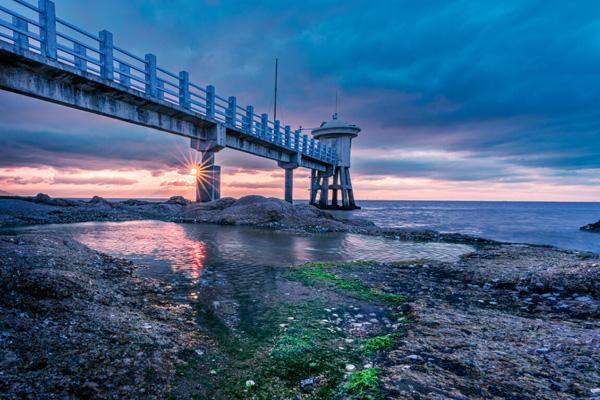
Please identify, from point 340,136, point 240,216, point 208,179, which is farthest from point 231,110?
point 340,136

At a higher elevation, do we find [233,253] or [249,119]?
[249,119]

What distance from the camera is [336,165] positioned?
1692 inches

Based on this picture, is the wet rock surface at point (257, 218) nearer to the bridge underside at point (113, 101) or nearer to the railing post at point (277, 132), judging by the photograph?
the bridge underside at point (113, 101)

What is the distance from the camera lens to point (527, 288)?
609 centimetres

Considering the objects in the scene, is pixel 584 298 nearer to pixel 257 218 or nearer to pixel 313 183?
pixel 257 218

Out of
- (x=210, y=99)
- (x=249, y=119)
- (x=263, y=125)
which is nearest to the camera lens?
(x=210, y=99)

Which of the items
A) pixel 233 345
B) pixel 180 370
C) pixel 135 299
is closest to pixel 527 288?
pixel 233 345

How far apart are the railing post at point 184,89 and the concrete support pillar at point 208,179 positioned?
397 cm

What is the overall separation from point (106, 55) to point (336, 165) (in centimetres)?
3432

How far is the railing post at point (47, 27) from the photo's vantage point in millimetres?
9375

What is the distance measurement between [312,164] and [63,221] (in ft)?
87.3

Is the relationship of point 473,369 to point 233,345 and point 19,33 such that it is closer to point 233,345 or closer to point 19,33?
point 233,345

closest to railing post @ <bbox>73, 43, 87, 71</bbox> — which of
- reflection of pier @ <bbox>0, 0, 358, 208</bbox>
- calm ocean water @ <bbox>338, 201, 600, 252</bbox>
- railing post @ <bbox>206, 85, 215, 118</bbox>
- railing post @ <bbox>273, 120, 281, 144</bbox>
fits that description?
reflection of pier @ <bbox>0, 0, 358, 208</bbox>

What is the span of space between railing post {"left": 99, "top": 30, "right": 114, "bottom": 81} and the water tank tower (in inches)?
1288
